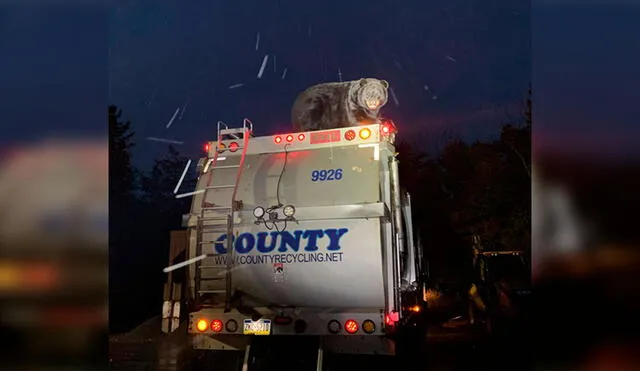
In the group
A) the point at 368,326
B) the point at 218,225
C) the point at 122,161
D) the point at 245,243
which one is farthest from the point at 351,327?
the point at 122,161

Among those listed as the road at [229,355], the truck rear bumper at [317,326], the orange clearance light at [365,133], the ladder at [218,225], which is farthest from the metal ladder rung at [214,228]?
the orange clearance light at [365,133]

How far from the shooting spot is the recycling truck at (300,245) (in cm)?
406

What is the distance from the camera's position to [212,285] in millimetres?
4262

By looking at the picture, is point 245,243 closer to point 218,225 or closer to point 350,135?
point 218,225

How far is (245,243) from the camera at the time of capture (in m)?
4.21

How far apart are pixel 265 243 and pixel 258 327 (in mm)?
600

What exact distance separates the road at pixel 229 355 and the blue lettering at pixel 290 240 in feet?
3.68

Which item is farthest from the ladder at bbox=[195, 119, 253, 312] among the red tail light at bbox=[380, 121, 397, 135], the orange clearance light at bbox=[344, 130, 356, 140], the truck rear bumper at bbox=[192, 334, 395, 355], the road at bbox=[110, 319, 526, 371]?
the red tail light at bbox=[380, 121, 397, 135]

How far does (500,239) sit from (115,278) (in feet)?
13.2

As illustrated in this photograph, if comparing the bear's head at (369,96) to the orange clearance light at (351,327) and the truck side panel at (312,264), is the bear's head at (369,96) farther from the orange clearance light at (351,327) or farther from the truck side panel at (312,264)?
the orange clearance light at (351,327)

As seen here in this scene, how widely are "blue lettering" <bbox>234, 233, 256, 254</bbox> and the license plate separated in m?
0.51

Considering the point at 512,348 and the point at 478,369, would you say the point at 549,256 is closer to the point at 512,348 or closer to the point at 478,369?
the point at 512,348

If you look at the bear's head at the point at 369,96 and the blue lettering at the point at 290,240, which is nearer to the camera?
the blue lettering at the point at 290,240

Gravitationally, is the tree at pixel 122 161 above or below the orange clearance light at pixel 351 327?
above
